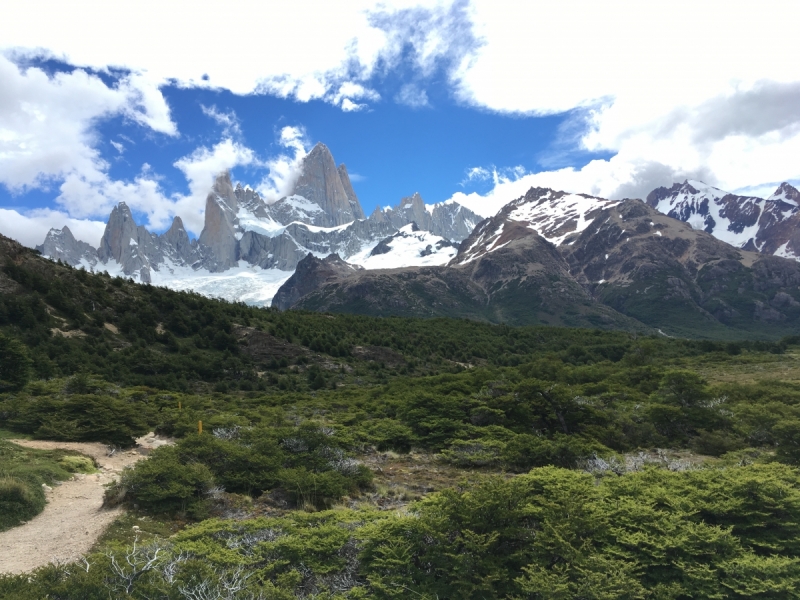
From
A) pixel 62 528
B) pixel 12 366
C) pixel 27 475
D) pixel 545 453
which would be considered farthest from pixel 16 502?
pixel 12 366

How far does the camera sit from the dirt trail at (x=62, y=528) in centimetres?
1083

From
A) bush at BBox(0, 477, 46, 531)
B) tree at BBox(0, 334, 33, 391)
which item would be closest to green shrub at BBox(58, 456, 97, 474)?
bush at BBox(0, 477, 46, 531)

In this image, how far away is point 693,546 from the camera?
31.0ft

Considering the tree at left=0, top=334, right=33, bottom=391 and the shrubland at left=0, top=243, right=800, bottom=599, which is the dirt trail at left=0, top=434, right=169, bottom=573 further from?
the tree at left=0, top=334, right=33, bottom=391

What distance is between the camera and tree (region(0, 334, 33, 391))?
30.1 meters

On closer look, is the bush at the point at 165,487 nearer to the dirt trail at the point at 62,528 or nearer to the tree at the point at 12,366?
the dirt trail at the point at 62,528

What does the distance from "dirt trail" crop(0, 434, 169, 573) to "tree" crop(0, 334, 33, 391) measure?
1653cm

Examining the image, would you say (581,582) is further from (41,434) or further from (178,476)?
(41,434)

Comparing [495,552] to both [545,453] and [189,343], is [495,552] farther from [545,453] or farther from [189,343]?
[189,343]

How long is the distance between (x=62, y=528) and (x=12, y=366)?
23.9 m

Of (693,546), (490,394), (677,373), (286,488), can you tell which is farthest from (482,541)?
(677,373)

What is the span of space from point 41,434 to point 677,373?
33.8 meters

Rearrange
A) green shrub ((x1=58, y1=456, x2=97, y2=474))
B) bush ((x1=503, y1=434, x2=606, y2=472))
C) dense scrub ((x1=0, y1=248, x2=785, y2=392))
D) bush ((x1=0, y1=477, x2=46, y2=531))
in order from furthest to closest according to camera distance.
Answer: dense scrub ((x1=0, y1=248, x2=785, y2=392)) → bush ((x1=503, y1=434, x2=606, y2=472)) → green shrub ((x1=58, y1=456, x2=97, y2=474)) → bush ((x1=0, y1=477, x2=46, y2=531))

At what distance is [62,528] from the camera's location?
41.8 feet
